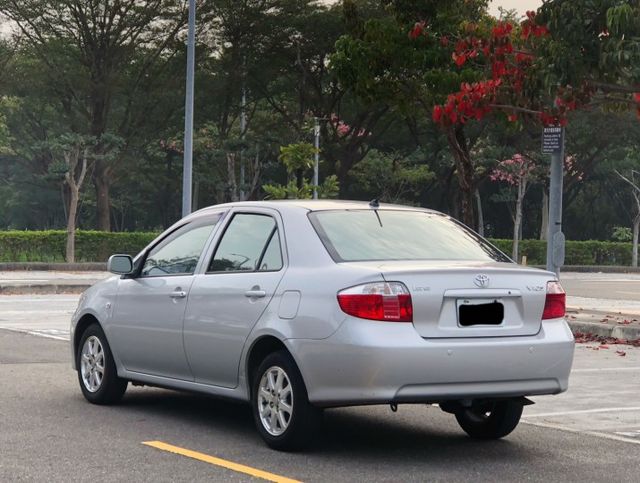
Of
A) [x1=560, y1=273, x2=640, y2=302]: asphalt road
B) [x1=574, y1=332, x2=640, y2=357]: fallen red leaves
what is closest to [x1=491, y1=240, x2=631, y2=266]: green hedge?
[x1=560, y1=273, x2=640, y2=302]: asphalt road

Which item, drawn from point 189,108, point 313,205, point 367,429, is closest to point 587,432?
point 367,429

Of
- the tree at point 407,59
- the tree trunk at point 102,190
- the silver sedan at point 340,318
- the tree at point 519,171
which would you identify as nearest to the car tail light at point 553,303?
the silver sedan at point 340,318

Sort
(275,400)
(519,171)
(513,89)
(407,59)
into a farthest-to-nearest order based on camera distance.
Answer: (519,171)
(407,59)
(513,89)
(275,400)

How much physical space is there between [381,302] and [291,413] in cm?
92

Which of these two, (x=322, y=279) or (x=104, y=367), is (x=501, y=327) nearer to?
(x=322, y=279)

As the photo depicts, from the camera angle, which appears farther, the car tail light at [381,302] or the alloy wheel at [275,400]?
the alloy wheel at [275,400]

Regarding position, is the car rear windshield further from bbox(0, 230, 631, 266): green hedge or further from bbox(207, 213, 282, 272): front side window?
bbox(0, 230, 631, 266): green hedge

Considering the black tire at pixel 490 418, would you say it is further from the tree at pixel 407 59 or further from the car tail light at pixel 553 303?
the tree at pixel 407 59

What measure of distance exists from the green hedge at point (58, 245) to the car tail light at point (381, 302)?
35.5 meters

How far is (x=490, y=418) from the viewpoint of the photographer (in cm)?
833

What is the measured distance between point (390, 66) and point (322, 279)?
15703 mm

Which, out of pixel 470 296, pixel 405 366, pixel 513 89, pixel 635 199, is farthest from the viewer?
pixel 635 199

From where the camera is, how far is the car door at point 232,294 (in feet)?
26.2

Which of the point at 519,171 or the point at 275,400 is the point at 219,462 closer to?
the point at 275,400
